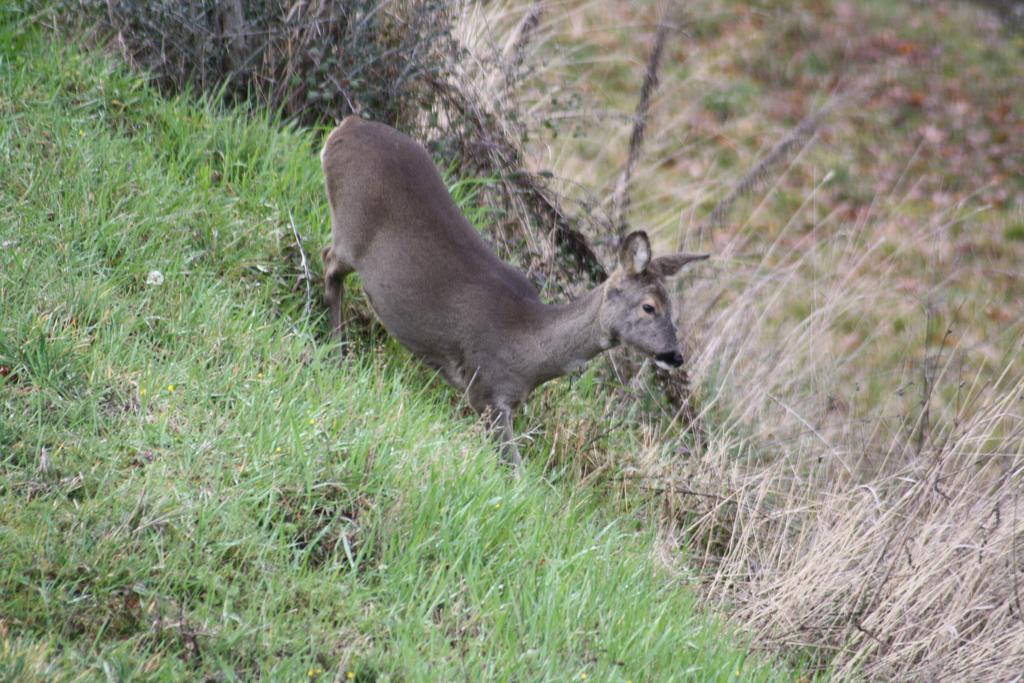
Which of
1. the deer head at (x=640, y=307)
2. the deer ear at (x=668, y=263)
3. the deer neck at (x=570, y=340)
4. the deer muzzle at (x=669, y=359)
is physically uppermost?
the deer ear at (x=668, y=263)

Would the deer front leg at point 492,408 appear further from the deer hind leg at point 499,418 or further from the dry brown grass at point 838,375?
the dry brown grass at point 838,375

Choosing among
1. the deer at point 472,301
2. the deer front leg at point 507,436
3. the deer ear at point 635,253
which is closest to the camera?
the deer front leg at point 507,436

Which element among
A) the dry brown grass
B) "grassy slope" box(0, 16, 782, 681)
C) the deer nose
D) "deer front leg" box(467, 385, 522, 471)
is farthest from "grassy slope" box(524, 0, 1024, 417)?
"grassy slope" box(0, 16, 782, 681)

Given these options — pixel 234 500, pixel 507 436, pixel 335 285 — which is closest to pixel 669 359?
pixel 507 436

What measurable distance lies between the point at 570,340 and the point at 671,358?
0.47 meters

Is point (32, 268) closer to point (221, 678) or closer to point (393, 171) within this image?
point (393, 171)

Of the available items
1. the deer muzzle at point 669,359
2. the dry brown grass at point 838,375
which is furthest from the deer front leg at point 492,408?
the deer muzzle at point 669,359

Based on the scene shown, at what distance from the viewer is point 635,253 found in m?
5.68

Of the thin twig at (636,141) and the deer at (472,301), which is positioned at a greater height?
the thin twig at (636,141)

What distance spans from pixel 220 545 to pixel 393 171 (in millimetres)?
2569

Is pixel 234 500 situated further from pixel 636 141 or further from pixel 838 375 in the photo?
pixel 636 141

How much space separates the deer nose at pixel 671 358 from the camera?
5.66 metres

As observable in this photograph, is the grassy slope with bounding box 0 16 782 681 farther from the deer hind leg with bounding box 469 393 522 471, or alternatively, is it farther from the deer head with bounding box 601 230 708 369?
the deer head with bounding box 601 230 708 369

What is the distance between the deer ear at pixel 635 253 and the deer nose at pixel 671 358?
40 cm
